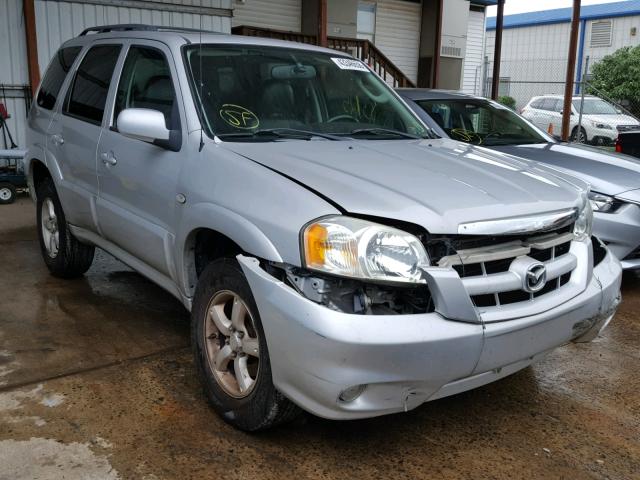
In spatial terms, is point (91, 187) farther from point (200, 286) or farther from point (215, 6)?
point (215, 6)

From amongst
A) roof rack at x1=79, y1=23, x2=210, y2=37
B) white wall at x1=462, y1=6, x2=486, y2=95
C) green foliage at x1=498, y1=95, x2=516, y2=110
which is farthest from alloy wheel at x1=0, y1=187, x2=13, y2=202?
green foliage at x1=498, y1=95, x2=516, y2=110

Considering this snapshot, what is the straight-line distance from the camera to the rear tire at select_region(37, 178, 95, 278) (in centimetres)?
491

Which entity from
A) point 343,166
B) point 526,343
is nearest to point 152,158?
point 343,166

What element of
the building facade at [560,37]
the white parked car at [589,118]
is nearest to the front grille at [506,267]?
the white parked car at [589,118]

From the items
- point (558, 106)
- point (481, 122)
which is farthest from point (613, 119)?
point (481, 122)

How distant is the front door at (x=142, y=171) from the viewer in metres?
3.40

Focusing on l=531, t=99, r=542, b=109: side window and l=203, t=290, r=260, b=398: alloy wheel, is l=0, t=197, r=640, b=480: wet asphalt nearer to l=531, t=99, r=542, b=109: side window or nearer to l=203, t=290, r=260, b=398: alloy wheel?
l=203, t=290, r=260, b=398: alloy wheel

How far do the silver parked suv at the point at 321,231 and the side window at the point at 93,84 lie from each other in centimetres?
5

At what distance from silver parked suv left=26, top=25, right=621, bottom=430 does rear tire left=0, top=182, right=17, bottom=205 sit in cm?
488

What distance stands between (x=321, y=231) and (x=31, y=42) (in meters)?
8.43

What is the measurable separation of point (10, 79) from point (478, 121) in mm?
6793

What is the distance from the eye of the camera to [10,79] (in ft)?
31.4

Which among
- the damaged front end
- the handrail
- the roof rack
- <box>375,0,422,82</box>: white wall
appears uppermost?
<box>375,0,422,82</box>: white wall

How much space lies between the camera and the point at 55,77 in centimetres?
510
